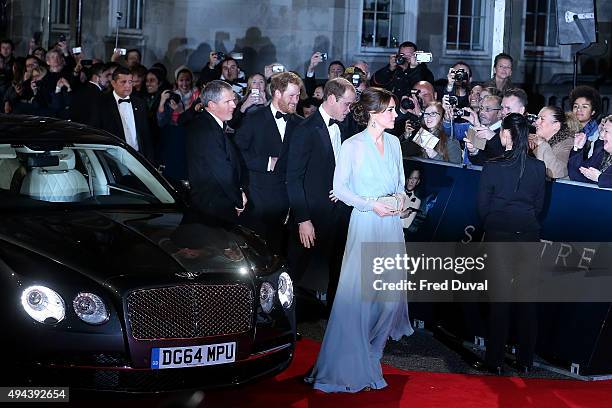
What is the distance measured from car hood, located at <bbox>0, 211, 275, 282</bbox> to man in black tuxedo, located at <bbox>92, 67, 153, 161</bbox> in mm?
4407

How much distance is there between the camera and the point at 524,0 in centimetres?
2338

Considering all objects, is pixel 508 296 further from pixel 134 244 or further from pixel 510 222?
pixel 134 244

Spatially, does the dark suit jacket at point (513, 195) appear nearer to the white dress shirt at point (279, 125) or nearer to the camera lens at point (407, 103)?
the white dress shirt at point (279, 125)

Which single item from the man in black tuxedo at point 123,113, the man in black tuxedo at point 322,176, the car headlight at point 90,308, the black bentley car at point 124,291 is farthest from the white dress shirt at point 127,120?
the car headlight at point 90,308

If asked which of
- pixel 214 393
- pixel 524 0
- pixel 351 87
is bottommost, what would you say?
pixel 214 393

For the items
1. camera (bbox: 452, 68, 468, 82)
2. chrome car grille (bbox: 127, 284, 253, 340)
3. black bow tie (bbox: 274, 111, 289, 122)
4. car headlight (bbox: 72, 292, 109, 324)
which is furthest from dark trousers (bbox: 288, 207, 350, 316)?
camera (bbox: 452, 68, 468, 82)

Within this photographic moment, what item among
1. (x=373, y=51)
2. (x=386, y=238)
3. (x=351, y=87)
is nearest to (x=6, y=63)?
(x=373, y=51)

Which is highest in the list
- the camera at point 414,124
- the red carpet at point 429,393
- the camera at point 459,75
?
the camera at point 459,75

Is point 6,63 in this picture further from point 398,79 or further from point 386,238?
point 386,238

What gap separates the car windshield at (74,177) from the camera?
7.93 m

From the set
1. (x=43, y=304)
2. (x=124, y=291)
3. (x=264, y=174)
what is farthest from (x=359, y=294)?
(x=264, y=174)

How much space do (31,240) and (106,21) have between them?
18.1m

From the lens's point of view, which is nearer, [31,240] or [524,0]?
[31,240]

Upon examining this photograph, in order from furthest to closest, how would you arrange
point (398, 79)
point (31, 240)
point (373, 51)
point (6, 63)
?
point (373, 51) < point (6, 63) < point (398, 79) < point (31, 240)
